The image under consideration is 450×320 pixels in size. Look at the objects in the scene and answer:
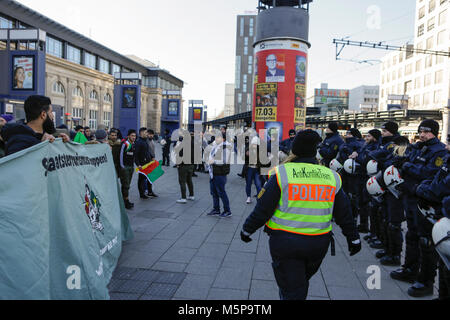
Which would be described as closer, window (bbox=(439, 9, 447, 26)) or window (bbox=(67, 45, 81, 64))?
window (bbox=(67, 45, 81, 64))

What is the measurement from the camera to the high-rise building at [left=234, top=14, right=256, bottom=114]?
113875mm

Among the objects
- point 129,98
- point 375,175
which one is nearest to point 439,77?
point 129,98

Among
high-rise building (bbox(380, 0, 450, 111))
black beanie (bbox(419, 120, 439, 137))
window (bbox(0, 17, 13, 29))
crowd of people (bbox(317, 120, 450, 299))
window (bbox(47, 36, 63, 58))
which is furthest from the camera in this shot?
high-rise building (bbox(380, 0, 450, 111))

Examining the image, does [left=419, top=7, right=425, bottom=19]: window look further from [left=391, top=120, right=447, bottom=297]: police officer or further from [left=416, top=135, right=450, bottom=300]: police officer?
[left=416, top=135, right=450, bottom=300]: police officer

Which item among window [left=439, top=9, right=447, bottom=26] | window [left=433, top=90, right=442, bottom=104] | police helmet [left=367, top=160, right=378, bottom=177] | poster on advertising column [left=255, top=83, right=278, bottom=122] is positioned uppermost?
window [left=439, top=9, right=447, bottom=26]

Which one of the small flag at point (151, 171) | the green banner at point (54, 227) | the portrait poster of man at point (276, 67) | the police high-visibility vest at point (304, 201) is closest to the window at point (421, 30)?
the portrait poster of man at point (276, 67)

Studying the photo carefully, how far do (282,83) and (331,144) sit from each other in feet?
23.9

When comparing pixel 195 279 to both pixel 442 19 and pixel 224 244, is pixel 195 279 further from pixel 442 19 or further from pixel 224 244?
pixel 442 19

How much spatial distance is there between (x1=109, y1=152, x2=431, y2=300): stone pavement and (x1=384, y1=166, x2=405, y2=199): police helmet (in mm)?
1173

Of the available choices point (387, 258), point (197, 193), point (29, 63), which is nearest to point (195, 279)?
point (387, 258)

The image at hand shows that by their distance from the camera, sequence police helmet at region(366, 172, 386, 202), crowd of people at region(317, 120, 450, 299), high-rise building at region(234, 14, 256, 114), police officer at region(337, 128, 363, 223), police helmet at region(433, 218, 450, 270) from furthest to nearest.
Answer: high-rise building at region(234, 14, 256, 114)
police officer at region(337, 128, 363, 223)
police helmet at region(366, 172, 386, 202)
crowd of people at region(317, 120, 450, 299)
police helmet at region(433, 218, 450, 270)

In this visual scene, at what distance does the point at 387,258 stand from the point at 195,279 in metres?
3.00

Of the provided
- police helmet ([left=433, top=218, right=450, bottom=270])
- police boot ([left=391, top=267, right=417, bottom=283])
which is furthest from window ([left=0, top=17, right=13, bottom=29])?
police helmet ([left=433, top=218, right=450, bottom=270])

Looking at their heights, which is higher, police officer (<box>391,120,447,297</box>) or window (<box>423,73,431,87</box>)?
window (<box>423,73,431,87</box>)
